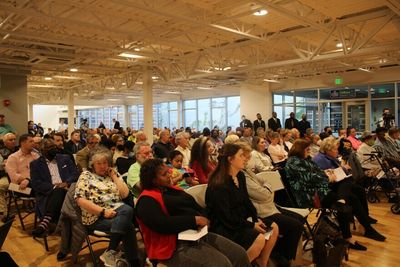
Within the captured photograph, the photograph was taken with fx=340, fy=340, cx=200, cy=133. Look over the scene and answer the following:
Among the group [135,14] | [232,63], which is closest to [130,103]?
[232,63]

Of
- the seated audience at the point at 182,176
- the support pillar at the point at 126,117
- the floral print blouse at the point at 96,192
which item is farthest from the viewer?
the support pillar at the point at 126,117

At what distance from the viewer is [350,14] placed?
22.5ft

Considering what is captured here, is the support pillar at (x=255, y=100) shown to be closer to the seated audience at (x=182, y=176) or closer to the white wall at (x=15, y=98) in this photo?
the white wall at (x=15, y=98)

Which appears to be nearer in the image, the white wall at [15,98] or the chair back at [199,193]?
the chair back at [199,193]

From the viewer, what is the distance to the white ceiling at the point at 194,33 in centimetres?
613

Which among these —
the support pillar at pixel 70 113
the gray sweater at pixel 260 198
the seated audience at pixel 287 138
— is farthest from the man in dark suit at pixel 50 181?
the support pillar at pixel 70 113

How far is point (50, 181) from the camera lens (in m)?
4.13

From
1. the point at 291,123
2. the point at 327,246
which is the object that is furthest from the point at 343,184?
the point at 291,123

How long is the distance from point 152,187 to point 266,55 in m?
9.70

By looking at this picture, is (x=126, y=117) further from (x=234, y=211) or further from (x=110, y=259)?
(x=234, y=211)

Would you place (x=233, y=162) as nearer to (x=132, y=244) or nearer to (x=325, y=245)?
(x=132, y=244)

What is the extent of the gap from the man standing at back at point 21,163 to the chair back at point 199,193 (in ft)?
8.67

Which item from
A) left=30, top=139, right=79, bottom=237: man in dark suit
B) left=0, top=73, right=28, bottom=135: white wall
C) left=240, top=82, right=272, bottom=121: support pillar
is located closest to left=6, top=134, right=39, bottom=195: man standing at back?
left=30, top=139, right=79, bottom=237: man in dark suit

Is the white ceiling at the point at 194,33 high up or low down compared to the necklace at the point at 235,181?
up
